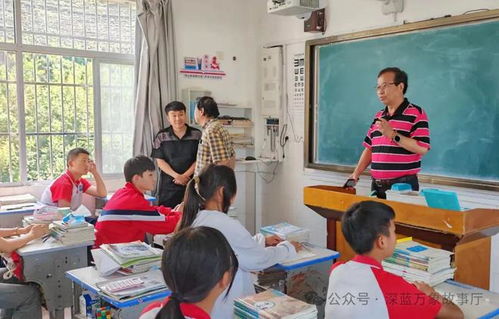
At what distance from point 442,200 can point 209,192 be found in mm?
1106

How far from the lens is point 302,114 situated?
16.6 feet

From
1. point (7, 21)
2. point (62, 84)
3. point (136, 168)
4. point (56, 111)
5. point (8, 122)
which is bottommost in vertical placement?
point (136, 168)

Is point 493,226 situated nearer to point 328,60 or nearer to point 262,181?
point 328,60

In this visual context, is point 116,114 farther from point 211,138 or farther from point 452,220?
point 452,220

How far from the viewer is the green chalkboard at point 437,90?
348cm

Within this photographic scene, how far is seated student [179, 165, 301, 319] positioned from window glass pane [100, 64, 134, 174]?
9.44 ft

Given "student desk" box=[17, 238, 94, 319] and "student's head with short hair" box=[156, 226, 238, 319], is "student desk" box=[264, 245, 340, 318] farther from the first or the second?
"student's head with short hair" box=[156, 226, 238, 319]

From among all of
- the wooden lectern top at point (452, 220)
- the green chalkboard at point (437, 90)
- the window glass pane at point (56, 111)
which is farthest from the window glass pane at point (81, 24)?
the wooden lectern top at point (452, 220)

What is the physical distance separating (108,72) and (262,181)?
2.11m

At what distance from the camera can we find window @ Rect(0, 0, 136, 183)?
4.31 metres

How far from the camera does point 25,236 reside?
9.43ft

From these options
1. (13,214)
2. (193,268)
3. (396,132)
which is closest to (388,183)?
(396,132)

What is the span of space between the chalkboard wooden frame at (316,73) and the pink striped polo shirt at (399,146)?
74 cm

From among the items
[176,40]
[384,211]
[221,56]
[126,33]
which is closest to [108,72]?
[126,33]
